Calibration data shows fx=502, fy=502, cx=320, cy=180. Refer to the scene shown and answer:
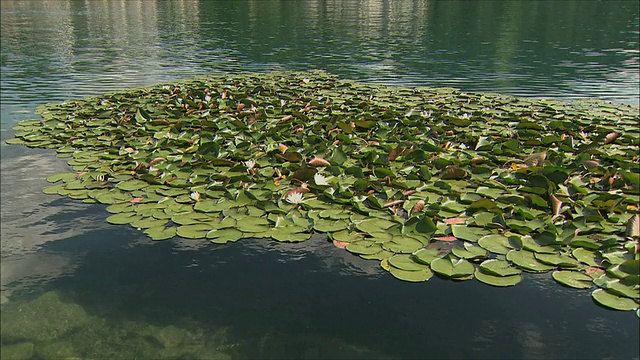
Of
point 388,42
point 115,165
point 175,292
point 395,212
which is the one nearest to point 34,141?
point 115,165

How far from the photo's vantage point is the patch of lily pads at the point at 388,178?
4980mm

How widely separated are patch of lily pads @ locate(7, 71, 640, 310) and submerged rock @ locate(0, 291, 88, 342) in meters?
1.22

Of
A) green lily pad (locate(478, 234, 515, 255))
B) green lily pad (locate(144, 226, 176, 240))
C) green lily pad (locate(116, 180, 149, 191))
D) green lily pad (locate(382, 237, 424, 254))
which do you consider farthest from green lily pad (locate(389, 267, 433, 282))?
green lily pad (locate(116, 180, 149, 191))

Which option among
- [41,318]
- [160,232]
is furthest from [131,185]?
[41,318]

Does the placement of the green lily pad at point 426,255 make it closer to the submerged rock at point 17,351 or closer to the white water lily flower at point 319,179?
the white water lily flower at point 319,179

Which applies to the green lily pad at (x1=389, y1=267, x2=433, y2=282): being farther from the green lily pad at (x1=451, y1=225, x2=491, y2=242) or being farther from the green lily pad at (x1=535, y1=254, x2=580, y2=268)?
the green lily pad at (x1=535, y1=254, x2=580, y2=268)

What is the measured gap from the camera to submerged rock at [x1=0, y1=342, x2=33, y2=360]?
3811mm

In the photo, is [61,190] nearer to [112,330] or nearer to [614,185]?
[112,330]

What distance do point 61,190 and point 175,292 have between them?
10.0 ft

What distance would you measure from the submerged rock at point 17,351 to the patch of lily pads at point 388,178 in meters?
1.72

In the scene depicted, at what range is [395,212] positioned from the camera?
5785mm

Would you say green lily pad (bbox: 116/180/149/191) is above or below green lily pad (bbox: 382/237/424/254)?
above

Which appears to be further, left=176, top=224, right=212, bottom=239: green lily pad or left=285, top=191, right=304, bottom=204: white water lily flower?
left=285, top=191, right=304, bottom=204: white water lily flower

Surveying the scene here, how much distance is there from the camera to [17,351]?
387 centimetres
